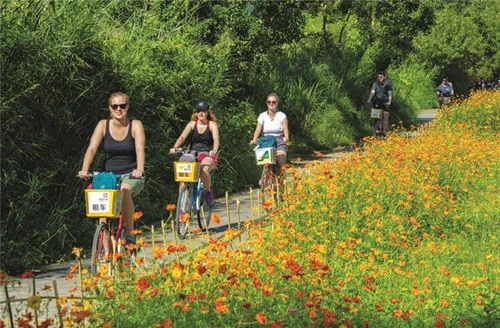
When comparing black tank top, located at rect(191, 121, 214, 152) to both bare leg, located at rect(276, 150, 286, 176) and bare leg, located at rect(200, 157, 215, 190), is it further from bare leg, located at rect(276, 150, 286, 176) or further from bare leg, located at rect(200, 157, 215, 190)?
bare leg, located at rect(276, 150, 286, 176)

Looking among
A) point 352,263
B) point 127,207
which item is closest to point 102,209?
point 127,207

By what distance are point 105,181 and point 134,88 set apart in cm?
474

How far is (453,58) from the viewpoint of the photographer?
177 ft

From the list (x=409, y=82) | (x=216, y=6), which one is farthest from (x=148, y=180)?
(x=409, y=82)

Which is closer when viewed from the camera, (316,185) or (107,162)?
(107,162)

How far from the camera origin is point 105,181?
782cm

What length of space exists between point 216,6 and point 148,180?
6.38m

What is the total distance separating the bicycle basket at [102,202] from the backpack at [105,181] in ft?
0.25

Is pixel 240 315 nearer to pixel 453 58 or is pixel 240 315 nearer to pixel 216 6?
pixel 216 6

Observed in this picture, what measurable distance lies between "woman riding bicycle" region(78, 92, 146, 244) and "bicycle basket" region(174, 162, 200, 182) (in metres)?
2.66

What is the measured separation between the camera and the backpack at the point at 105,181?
7.82 metres

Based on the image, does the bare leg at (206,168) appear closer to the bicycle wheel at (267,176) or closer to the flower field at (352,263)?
the flower field at (352,263)

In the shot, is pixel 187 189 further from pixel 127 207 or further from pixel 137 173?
pixel 137 173

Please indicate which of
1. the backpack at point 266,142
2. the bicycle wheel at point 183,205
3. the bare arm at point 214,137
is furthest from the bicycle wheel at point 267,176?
the bicycle wheel at point 183,205
